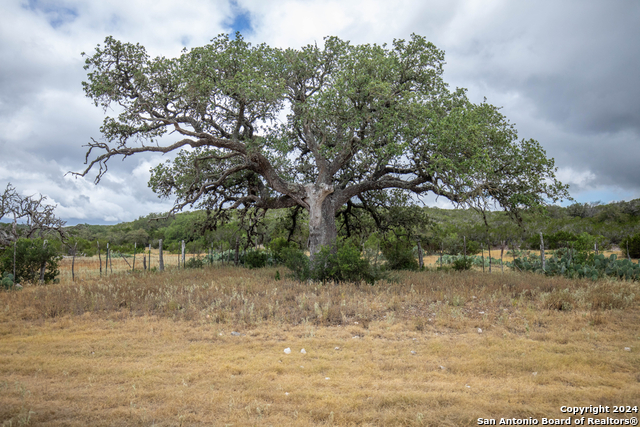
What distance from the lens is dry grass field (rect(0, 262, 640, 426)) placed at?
458 cm

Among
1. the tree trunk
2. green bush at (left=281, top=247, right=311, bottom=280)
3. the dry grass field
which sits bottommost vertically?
the dry grass field

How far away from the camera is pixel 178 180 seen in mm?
17266

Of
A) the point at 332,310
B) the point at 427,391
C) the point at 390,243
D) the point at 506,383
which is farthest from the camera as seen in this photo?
the point at 390,243

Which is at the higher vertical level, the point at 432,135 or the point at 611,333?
the point at 432,135

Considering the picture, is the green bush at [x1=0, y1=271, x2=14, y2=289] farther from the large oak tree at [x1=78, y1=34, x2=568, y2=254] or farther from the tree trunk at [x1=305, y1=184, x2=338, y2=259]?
the tree trunk at [x1=305, y1=184, x2=338, y2=259]

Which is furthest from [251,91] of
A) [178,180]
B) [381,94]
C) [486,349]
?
[486,349]

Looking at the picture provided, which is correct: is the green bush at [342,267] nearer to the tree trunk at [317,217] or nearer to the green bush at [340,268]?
the green bush at [340,268]

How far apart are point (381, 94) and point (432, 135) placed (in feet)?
7.83

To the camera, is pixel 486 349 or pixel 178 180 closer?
pixel 486 349

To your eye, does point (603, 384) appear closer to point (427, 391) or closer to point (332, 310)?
point (427, 391)

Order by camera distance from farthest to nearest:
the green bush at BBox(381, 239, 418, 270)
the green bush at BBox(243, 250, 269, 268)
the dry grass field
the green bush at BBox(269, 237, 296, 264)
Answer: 1. the green bush at BBox(269, 237, 296, 264)
2. the green bush at BBox(243, 250, 269, 268)
3. the green bush at BBox(381, 239, 418, 270)
4. the dry grass field

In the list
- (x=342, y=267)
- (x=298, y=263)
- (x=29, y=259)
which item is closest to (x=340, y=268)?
(x=342, y=267)

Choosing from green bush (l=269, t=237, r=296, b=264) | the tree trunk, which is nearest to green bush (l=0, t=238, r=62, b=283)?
green bush (l=269, t=237, r=296, b=264)

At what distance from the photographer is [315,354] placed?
22.4 ft
